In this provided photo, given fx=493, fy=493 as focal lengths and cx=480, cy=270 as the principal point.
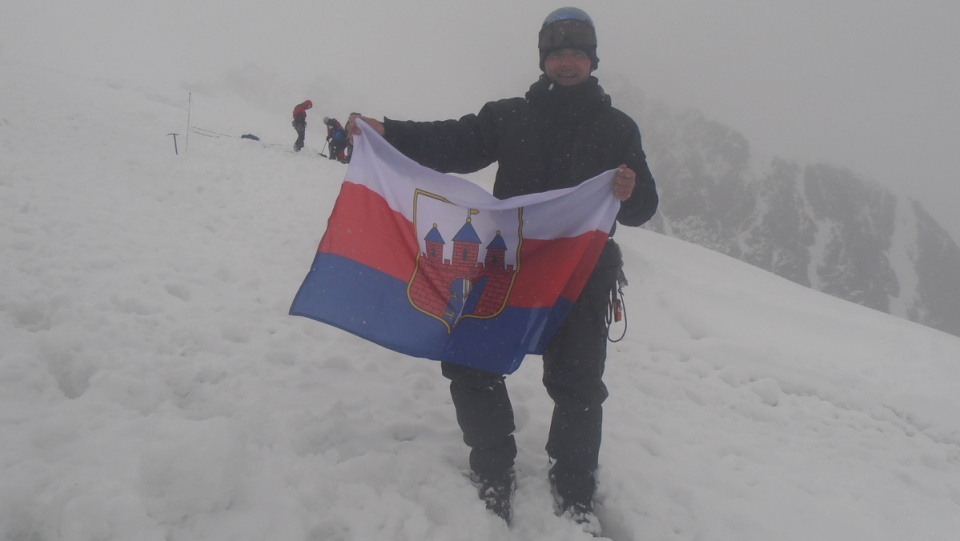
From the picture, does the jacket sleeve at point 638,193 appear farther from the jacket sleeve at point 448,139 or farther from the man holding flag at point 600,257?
the jacket sleeve at point 448,139

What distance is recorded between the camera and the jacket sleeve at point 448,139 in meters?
2.96

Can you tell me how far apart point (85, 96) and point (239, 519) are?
18.8 metres

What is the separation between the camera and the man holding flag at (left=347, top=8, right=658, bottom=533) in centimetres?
275

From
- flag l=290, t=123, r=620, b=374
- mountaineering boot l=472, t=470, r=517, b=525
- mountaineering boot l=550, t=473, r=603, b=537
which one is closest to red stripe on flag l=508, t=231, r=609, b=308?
flag l=290, t=123, r=620, b=374

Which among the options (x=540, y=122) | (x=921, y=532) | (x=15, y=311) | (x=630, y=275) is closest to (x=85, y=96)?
(x=15, y=311)

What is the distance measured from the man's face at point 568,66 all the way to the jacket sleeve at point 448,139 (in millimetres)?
445

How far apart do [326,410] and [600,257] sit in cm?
203

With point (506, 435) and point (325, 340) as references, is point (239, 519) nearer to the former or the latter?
point (506, 435)

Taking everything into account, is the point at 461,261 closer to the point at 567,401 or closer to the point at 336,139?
the point at 567,401

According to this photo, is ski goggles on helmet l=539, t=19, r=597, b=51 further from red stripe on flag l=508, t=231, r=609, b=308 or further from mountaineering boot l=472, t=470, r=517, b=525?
mountaineering boot l=472, t=470, r=517, b=525

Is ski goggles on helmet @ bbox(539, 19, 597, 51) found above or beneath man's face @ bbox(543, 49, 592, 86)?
above

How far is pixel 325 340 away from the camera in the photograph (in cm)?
443

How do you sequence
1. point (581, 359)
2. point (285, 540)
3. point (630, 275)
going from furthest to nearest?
point (630, 275)
point (581, 359)
point (285, 540)

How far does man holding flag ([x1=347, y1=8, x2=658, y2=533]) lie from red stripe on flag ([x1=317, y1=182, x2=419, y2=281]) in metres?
0.45
